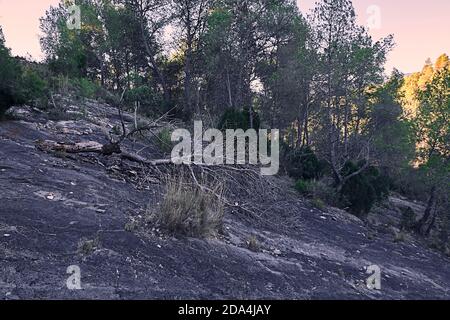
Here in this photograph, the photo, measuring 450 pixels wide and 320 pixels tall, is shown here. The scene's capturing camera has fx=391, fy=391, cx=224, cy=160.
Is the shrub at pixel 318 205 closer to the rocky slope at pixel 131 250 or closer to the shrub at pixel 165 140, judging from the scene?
the rocky slope at pixel 131 250

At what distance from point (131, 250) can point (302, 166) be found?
29.3 feet

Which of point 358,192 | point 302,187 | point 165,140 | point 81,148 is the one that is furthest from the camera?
point 358,192

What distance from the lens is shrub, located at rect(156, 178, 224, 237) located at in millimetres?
4168

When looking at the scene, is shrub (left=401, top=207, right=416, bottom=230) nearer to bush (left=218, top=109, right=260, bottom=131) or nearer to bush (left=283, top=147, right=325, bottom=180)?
bush (left=283, top=147, right=325, bottom=180)

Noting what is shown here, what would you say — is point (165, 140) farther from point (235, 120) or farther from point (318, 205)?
point (318, 205)

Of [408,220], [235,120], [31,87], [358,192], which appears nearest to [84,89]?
[31,87]

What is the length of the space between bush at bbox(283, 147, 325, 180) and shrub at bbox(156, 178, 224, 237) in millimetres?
7517

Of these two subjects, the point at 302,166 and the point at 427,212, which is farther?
the point at 427,212

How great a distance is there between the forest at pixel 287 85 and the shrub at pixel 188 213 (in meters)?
5.01

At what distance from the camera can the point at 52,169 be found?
5.29 metres

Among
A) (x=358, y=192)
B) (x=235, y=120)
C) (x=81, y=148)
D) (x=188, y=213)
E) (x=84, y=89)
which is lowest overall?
(x=358, y=192)

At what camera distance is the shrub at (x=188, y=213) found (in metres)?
4.17

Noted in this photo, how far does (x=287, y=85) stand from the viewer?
51.3ft
